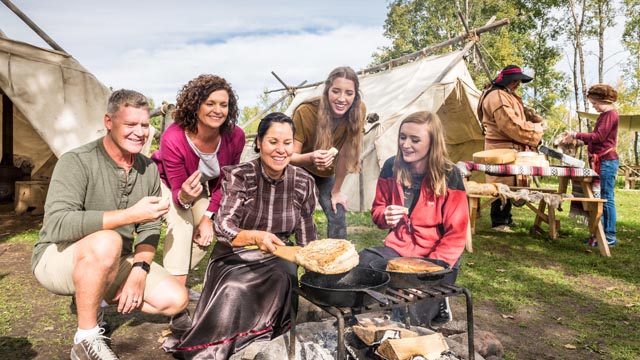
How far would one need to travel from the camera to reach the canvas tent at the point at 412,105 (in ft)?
18.0

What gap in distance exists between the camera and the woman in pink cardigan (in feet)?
9.32

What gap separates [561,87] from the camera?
72.6 ft

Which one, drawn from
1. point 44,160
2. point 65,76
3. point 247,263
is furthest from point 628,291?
point 44,160

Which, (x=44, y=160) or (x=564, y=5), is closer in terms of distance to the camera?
(x=44, y=160)

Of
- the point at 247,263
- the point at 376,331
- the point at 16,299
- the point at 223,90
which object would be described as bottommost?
the point at 16,299

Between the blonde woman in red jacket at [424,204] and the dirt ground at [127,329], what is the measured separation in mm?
691

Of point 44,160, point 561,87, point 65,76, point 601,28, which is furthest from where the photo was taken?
point 561,87

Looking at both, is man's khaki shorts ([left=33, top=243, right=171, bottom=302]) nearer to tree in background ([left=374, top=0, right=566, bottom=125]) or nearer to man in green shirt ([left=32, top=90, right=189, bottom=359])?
man in green shirt ([left=32, top=90, right=189, bottom=359])

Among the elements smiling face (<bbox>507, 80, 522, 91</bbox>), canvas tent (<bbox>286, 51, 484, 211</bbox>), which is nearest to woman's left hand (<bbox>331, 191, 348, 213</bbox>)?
canvas tent (<bbox>286, 51, 484, 211</bbox>)

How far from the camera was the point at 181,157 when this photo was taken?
9.48 ft

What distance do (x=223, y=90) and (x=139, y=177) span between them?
0.80m

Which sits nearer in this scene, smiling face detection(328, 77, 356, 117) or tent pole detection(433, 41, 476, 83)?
smiling face detection(328, 77, 356, 117)

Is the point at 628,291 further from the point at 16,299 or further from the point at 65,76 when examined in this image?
the point at 65,76

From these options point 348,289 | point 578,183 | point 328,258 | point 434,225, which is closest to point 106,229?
point 328,258
